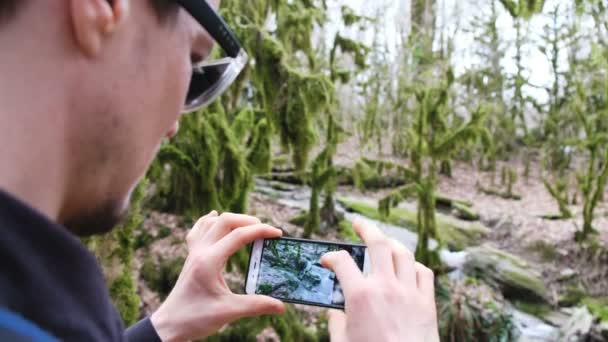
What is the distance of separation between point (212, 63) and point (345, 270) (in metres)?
0.47

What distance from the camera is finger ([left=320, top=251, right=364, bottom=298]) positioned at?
89 centimetres

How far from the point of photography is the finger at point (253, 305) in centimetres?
120

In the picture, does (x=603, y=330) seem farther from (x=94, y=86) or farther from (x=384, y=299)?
(x=94, y=86)

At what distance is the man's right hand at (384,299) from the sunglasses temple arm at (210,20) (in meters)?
0.44

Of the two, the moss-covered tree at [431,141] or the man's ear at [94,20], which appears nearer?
the man's ear at [94,20]

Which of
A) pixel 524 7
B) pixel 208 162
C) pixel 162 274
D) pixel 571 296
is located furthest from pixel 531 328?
pixel 524 7

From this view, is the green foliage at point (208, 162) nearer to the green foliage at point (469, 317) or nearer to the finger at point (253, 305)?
the green foliage at point (469, 317)

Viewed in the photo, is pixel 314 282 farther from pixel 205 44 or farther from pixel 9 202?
pixel 9 202

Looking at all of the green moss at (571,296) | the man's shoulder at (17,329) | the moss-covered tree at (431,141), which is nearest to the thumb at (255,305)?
the man's shoulder at (17,329)

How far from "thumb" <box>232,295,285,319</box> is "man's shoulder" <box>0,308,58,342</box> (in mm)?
731

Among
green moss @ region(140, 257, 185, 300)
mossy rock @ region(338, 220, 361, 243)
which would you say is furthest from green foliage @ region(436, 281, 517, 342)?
green moss @ region(140, 257, 185, 300)

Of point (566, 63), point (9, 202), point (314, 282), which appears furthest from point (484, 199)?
point (9, 202)

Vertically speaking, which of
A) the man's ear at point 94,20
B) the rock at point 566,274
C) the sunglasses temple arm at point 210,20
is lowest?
the rock at point 566,274

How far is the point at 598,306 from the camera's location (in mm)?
7039
